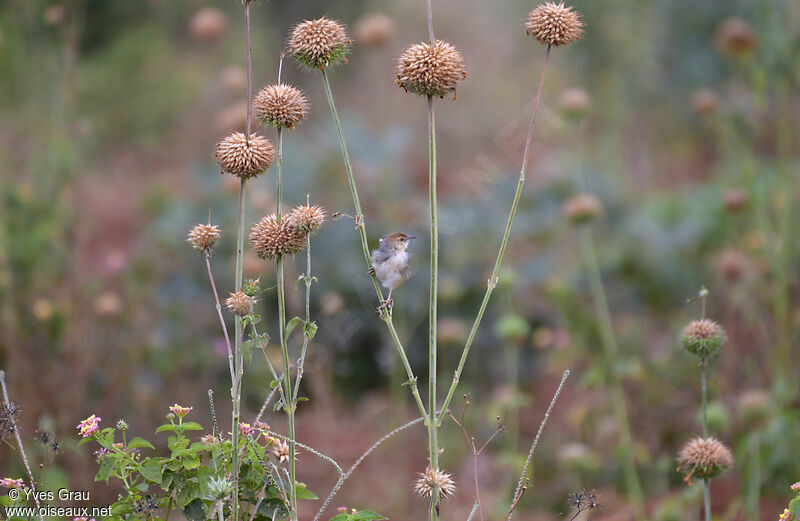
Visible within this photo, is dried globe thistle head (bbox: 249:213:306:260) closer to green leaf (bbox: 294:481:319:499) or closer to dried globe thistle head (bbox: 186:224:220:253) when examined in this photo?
dried globe thistle head (bbox: 186:224:220:253)

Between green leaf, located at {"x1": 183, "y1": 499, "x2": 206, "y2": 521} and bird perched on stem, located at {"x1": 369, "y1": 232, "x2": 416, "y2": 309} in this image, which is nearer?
green leaf, located at {"x1": 183, "y1": 499, "x2": 206, "y2": 521}

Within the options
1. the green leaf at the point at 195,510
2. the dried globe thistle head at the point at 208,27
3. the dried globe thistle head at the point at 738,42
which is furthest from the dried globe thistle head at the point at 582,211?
the dried globe thistle head at the point at 208,27

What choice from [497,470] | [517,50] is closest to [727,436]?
[497,470]

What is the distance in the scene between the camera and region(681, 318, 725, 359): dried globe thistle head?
2.29 meters

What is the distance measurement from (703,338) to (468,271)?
9.97 ft

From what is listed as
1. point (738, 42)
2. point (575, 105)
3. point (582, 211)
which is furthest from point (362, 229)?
point (738, 42)

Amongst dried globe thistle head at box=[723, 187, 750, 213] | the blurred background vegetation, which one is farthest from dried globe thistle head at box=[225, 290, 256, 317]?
dried globe thistle head at box=[723, 187, 750, 213]

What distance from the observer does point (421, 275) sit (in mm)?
5242

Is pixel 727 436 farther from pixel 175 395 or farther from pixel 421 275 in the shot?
pixel 175 395

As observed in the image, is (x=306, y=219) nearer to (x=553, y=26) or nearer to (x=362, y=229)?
(x=362, y=229)

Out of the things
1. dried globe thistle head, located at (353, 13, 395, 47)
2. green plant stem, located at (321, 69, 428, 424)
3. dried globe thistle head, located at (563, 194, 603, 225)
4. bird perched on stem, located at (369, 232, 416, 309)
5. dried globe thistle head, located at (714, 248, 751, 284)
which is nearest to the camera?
green plant stem, located at (321, 69, 428, 424)

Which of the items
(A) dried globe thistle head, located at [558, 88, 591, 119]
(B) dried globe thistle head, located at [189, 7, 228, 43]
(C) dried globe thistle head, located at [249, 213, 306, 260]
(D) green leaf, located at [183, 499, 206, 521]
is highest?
(B) dried globe thistle head, located at [189, 7, 228, 43]

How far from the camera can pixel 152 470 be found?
184 centimetres

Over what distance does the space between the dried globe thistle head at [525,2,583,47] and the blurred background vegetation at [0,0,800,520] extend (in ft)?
6.18
